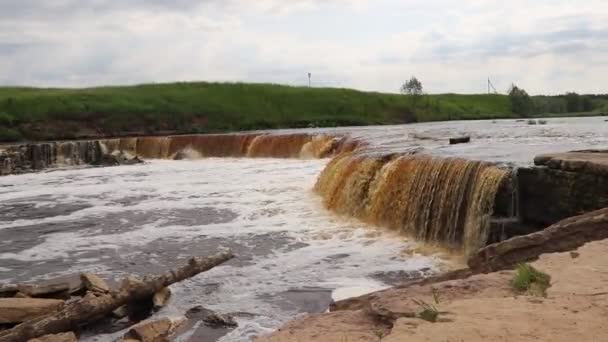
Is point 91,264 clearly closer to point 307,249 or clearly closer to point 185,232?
point 185,232

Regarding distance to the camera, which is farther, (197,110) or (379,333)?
(197,110)

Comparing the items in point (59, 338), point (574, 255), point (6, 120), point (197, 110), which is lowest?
point (59, 338)

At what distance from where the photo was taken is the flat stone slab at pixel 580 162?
9.23 metres

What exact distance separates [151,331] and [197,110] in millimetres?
65490

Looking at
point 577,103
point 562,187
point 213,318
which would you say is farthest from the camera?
point 577,103

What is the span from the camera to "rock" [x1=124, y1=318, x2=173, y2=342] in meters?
6.67

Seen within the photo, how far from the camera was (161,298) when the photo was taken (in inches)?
327

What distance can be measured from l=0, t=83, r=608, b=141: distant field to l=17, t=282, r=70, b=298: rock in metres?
49.9

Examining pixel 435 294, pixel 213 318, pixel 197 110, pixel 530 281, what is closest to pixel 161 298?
pixel 213 318

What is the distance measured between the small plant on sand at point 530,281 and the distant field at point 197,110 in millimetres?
55360

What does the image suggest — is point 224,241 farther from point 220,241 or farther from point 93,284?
point 93,284

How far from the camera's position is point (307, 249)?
12023 millimetres

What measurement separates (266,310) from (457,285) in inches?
145

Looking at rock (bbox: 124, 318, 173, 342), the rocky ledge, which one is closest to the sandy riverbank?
the rocky ledge
